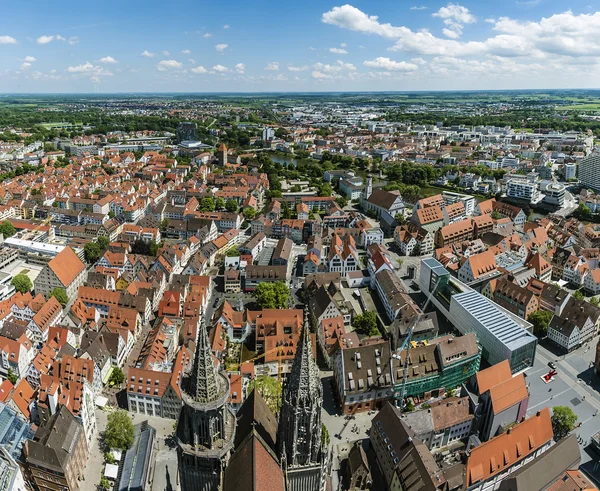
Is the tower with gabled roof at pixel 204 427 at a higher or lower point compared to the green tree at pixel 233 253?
higher

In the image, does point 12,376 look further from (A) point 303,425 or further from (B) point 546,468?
(B) point 546,468

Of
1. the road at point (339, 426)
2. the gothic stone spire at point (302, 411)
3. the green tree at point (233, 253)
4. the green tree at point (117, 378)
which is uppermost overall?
the gothic stone spire at point (302, 411)

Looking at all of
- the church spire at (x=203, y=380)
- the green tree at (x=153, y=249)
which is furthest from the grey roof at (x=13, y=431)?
the green tree at (x=153, y=249)

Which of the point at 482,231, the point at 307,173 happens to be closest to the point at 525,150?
the point at 307,173

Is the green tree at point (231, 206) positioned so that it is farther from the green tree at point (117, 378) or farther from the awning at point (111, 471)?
the awning at point (111, 471)

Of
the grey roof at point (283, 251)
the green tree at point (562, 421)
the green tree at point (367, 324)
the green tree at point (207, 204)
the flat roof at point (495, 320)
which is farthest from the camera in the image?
the green tree at point (207, 204)

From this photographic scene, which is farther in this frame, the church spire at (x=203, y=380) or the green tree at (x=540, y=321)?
the green tree at (x=540, y=321)
